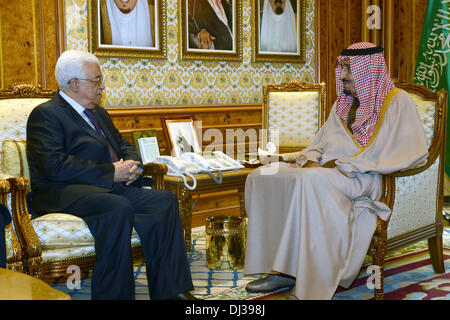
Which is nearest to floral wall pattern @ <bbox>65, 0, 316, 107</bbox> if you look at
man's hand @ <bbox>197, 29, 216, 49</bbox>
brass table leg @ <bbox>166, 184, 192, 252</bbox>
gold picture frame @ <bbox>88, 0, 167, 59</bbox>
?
gold picture frame @ <bbox>88, 0, 167, 59</bbox>

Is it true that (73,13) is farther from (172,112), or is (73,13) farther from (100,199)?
(100,199)

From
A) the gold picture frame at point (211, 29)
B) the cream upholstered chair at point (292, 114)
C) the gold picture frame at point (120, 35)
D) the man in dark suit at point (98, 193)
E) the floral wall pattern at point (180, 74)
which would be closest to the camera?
the man in dark suit at point (98, 193)

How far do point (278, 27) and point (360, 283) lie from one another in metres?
3.29

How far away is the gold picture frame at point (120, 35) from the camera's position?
4.62 metres

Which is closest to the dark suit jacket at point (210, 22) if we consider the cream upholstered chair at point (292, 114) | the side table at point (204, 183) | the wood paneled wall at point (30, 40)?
the cream upholstered chair at point (292, 114)

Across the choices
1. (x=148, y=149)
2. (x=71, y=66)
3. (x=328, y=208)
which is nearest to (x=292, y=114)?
(x=148, y=149)

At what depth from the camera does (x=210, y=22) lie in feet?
17.6

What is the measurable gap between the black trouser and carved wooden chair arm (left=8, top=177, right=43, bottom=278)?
268 millimetres

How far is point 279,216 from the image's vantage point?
136 inches

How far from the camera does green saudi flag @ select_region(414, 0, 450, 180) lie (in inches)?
231

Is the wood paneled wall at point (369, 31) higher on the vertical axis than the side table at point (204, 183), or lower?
higher

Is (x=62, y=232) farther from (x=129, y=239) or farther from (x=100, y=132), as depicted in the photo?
(x=100, y=132)

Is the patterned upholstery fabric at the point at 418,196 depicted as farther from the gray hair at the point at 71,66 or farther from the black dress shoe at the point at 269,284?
the gray hair at the point at 71,66
